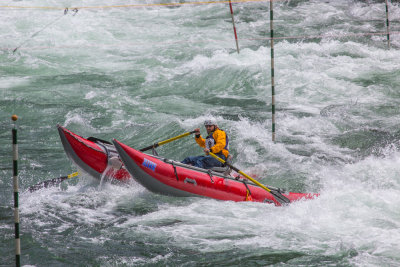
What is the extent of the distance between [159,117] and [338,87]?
4198mm

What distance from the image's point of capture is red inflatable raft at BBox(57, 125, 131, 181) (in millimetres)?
7219

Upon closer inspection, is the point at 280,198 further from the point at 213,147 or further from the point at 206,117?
the point at 206,117

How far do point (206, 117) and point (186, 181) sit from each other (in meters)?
3.75

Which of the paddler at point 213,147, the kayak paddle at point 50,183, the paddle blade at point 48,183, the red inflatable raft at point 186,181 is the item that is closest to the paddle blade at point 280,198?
the red inflatable raft at point 186,181

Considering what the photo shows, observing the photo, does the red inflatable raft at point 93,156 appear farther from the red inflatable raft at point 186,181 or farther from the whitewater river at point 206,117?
the red inflatable raft at point 186,181

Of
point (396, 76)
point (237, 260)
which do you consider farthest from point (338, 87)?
point (237, 260)

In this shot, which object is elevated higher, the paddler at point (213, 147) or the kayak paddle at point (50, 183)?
the paddler at point (213, 147)

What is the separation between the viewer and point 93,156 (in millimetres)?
7277

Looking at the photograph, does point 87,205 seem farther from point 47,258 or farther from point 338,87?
point 338,87

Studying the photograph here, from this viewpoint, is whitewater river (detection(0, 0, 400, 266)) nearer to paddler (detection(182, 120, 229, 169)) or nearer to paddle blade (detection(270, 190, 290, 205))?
paddle blade (detection(270, 190, 290, 205))

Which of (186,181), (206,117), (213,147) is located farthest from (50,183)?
(206,117)

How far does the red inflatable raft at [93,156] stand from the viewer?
722 centimetres

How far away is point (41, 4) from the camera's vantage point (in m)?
19.0

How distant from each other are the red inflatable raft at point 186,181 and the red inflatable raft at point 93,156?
46 cm
